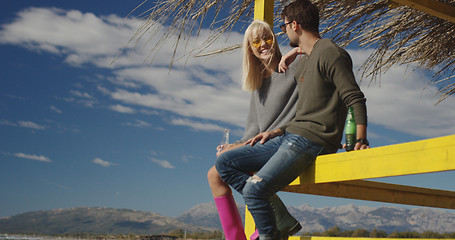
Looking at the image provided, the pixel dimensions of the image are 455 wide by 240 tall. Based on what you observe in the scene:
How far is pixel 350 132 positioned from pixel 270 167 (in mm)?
446

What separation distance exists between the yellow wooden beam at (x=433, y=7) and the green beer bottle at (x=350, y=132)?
6.29 ft

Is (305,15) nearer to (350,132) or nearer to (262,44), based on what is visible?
(262,44)

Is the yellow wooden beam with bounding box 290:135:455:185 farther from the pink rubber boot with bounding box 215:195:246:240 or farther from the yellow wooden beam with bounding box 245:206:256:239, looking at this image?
the yellow wooden beam with bounding box 245:206:256:239

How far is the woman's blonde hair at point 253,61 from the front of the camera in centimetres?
266

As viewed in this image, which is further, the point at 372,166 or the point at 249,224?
the point at 249,224

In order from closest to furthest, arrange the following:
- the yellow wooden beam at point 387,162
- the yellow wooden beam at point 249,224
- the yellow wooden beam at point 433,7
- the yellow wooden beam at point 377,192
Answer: the yellow wooden beam at point 387,162 → the yellow wooden beam at point 377,192 → the yellow wooden beam at point 249,224 → the yellow wooden beam at point 433,7

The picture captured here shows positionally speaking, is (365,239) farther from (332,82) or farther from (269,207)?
(332,82)

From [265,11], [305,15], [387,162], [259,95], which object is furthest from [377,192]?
[265,11]

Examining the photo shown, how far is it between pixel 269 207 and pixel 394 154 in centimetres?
64

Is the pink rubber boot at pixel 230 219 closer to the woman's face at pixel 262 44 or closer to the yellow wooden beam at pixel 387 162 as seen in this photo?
the yellow wooden beam at pixel 387 162

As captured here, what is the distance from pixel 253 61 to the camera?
8.82 feet

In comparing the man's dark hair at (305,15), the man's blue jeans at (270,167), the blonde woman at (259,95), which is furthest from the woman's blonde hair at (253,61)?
the man's blue jeans at (270,167)

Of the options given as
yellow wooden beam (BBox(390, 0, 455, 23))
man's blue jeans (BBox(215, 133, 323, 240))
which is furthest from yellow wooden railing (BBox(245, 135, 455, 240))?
yellow wooden beam (BBox(390, 0, 455, 23))

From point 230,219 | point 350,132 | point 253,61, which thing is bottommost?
point 230,219
